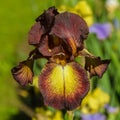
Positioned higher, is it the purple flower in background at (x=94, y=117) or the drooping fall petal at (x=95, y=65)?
the drooping fall petal at (x=95, y=65)

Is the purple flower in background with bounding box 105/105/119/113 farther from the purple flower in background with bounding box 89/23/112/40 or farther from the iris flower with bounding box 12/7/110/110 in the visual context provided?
the iris flower with bounding box 12/7/110/110

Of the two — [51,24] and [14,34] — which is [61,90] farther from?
[14,34]

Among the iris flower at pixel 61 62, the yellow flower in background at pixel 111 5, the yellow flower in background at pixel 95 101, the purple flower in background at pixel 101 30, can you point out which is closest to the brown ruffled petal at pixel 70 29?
the iris flower at pixel 61 62

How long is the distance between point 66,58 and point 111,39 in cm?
199

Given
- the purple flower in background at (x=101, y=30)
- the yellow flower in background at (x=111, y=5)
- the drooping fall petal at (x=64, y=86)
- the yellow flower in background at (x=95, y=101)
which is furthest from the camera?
the yellow flower in background at (x=111, y=5)

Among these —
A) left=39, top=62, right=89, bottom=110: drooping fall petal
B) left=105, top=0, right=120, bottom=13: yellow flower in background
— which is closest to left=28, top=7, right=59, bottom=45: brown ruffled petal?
left=39, top=62, right=89, bottom=110: drooping fall petal

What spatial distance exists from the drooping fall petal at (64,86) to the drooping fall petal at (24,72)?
0.19ft

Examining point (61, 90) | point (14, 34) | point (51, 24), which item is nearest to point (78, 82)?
point (61, 90)

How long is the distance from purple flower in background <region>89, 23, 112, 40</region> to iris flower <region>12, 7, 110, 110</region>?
166 cm

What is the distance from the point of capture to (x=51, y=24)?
1674 millimetres

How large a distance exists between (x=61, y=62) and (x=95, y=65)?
11cm

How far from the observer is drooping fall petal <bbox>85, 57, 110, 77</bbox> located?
1729mm

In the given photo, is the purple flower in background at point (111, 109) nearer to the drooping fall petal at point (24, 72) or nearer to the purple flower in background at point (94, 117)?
the purple flower in background at point (94, 117)

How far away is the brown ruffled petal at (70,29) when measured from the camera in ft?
5.46
